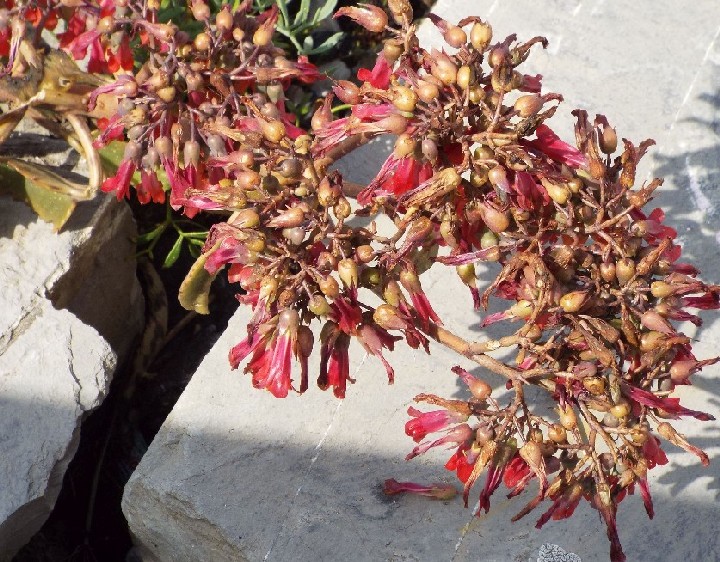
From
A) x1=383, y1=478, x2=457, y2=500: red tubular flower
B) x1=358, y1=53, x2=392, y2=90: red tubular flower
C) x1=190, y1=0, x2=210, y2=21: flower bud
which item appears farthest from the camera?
x1=383, y1=478, x2=457, y2=500: red tubular flower

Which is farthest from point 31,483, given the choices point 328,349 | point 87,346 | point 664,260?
point 664,260

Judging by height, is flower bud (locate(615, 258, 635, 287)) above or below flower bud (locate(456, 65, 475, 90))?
below

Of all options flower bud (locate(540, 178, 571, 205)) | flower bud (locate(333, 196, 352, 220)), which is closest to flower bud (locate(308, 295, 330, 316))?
flower bud (locate(333, 196, 352, 220))

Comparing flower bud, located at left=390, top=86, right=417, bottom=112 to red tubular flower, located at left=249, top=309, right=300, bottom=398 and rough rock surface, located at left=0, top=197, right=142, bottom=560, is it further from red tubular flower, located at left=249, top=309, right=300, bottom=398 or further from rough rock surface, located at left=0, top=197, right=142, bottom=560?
rough rock surface, located at left=0, top=197, right=142, bottom=560

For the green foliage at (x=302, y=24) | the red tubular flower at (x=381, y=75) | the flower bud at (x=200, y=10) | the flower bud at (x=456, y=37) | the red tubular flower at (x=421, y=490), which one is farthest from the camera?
the green foliage at (x=302, y=24)

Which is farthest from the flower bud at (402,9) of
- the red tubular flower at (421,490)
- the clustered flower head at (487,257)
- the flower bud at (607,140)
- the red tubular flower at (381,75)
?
the red tubular flower at (421,490)

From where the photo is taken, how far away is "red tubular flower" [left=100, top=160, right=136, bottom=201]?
156 centimetres

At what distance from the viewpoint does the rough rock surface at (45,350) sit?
5.77ft

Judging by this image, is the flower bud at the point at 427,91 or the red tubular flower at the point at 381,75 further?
the red tubular flower at the point at 381,75

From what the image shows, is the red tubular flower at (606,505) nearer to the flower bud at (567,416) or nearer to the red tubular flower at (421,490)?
the flower bud at (567,416)

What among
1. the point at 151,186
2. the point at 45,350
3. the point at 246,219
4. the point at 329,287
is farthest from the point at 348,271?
the point at 45,350

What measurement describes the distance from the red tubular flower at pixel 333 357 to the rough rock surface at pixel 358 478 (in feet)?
1.31

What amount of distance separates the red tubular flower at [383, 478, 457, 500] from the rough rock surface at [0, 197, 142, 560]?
0.59m

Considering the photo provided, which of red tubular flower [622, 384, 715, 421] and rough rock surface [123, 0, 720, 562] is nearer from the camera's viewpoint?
red tubular flower [622, 384, 715, 421]
